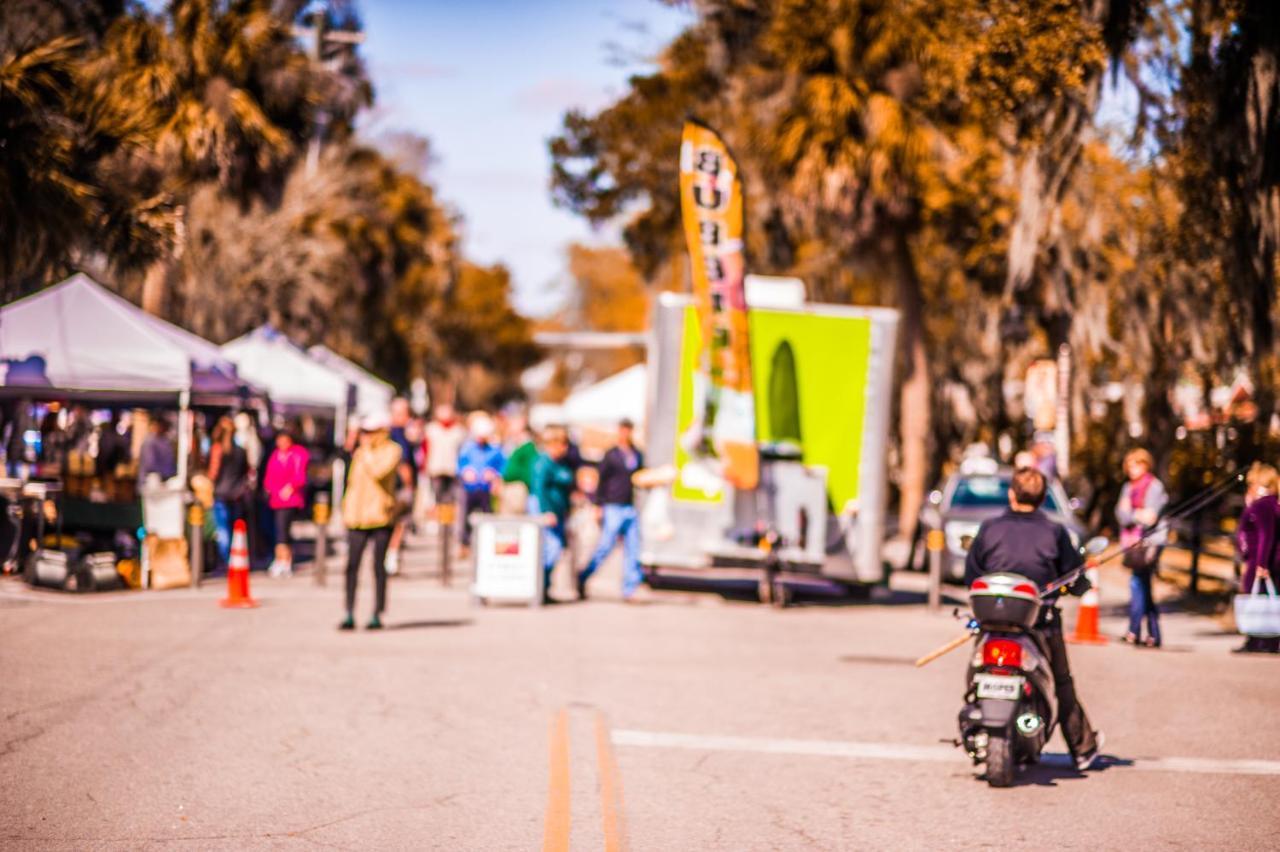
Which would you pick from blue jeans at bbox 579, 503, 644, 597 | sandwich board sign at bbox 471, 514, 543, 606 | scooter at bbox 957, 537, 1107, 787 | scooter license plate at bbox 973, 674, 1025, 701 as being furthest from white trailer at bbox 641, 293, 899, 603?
scooter license plate at bbox 973, 674, 1025, 701

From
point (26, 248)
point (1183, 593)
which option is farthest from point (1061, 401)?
point (26, 248)

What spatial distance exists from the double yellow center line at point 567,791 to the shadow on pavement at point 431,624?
482 cm

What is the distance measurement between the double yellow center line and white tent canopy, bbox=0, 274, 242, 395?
9.57 metres

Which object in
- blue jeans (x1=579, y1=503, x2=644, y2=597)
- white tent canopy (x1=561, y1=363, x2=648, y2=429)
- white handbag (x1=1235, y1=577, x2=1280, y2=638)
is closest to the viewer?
white handbag (x1=1235, y1=577, x2=1280, y2=638)

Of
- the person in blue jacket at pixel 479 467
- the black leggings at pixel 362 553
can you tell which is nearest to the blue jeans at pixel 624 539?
the person in blue jacket at pixel 479 467

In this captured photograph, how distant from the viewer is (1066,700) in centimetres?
912

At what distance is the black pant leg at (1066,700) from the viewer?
9.09m

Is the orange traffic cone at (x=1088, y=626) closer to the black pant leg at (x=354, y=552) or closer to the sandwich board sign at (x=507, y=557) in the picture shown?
the sandwich board sign at (x=507, y=557)

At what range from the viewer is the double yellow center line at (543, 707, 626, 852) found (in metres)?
7.43

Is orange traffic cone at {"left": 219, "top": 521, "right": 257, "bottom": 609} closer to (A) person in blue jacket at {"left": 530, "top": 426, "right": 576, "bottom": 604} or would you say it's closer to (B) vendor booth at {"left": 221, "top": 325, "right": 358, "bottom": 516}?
(A) person in blue jacket at {"left": 530, "top": 426, "right": 576, "bottom": 604}

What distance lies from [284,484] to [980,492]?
1022 centimetres

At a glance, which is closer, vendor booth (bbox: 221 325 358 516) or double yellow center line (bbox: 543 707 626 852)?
double yellow center line (bbox: 543 707 626 852)

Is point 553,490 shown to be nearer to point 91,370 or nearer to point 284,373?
point 91,370

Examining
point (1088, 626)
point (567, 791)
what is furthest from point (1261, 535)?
point (567, 791)
